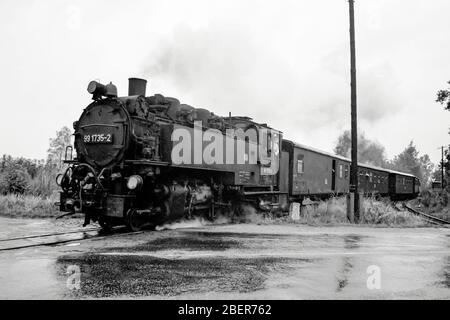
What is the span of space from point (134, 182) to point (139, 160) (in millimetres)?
573

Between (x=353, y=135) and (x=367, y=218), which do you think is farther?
(x=353, y=135)

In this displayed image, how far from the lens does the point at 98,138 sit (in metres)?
9.45

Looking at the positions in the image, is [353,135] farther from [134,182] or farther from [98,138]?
[98,138]

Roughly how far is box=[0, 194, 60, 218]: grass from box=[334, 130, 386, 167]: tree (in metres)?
63.5

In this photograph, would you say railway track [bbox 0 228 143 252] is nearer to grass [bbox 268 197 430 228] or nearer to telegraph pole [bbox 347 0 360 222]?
grass [bbox 268 197 430 228]

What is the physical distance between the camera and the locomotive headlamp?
8555 mm

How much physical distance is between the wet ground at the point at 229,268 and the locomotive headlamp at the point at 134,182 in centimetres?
103

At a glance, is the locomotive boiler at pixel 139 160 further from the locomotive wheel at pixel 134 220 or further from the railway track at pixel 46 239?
the railway track at pixel 46 239

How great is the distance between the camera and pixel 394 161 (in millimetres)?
121688

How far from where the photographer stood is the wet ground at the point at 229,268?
4.16 metres

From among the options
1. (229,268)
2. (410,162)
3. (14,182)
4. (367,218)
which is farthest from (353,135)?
(410,162)

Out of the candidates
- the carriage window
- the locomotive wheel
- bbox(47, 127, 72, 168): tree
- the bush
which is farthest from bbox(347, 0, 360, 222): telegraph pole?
bbox(47, 127, 72, 168): tree
